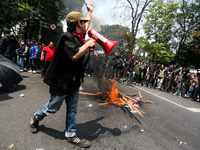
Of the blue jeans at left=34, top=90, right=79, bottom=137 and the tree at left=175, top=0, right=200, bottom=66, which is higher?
the tree at left=175, top=0, right=200, bottom=66

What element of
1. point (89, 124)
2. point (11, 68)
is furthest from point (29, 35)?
point (89, 124)

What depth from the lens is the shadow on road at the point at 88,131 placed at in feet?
7.81

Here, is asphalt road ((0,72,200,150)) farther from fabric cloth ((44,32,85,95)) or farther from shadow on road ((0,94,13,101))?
fabric cloth ((44,32,85,95))

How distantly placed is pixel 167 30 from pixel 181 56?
829 centimetres

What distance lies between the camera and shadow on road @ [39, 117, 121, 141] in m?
2.38

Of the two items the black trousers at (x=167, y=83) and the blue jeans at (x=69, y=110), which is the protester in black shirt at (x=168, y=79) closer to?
the black trousers at (x=167, y=83)

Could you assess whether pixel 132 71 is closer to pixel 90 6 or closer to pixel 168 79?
pixel 168 79

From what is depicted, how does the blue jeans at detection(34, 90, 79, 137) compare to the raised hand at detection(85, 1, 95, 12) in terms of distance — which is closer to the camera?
the blue jeans at detection(34, 90, 79, 137)

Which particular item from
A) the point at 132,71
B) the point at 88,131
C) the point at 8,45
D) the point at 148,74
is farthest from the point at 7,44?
the point at 148,74

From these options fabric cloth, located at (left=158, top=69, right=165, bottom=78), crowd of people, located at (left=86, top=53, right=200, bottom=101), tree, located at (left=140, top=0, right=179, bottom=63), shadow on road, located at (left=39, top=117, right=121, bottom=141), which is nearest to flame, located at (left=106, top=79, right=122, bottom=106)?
shadow on road, located at (left=39, top=117, right=121, bottom=141)

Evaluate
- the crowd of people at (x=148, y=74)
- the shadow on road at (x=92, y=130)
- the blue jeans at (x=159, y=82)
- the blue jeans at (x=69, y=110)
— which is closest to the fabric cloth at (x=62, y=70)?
the blue jeans at (x=69, y=110)

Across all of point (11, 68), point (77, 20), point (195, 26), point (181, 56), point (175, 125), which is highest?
point (195, 26)

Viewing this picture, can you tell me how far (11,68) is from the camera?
13.2 ft

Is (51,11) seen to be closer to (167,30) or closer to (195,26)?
(167,30)
